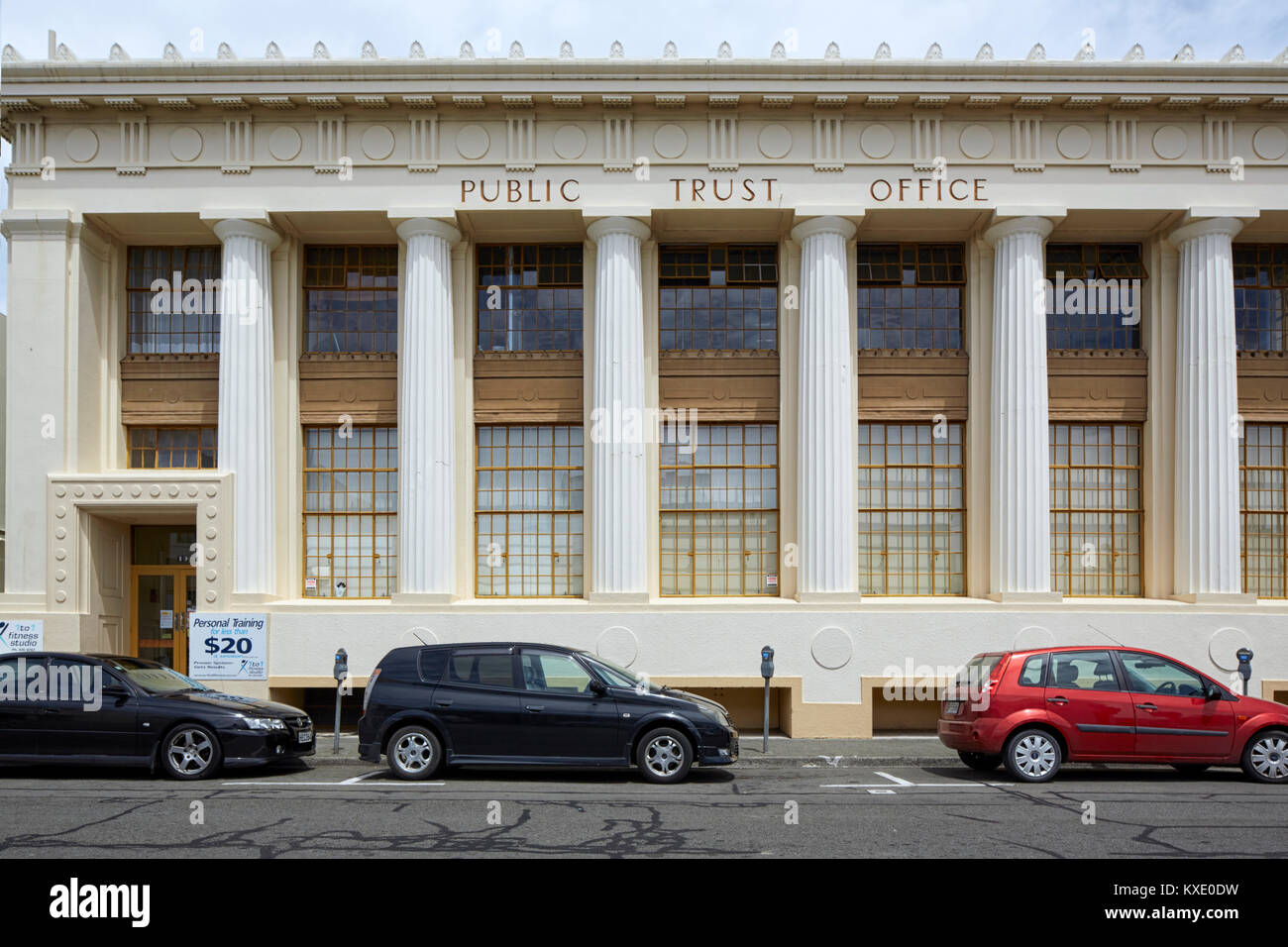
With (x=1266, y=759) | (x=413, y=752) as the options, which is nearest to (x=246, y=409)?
(x=413, y=752)

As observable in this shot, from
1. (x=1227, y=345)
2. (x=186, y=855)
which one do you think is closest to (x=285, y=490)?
(x=186, y=855)

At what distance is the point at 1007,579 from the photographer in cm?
1758

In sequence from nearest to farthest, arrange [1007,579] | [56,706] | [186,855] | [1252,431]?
1. [186,855]
2. [56,706]
3. [1007,579]
4. [1252,431]

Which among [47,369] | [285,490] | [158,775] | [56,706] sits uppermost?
[47,369]

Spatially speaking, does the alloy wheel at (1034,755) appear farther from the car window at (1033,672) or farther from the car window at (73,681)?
the car window at (73,681)

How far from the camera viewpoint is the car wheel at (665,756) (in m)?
12.2

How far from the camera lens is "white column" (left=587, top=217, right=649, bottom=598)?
17500 millimetres

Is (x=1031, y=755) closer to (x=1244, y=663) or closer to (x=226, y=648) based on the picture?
(x=1244, y=663)

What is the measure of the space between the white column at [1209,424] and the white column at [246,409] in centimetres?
1502

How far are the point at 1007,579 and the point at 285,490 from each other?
12.0 metres

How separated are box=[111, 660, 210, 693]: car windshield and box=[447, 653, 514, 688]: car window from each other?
11.3 feet

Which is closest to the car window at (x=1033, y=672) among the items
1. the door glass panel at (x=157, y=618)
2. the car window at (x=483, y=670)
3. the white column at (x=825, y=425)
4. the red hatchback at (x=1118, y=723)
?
the red hatchback at (x=1118, y=723)

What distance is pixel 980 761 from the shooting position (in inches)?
530

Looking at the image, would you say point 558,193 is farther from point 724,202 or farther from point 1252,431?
point 1252,431
